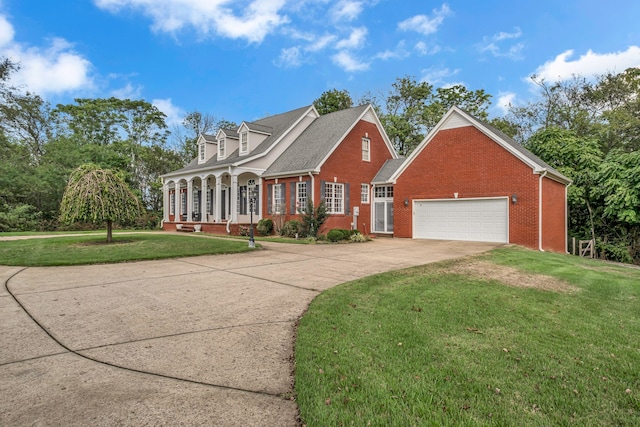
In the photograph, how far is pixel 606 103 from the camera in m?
27.9

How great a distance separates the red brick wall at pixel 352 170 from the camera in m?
19.6

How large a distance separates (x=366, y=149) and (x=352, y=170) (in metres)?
2.21

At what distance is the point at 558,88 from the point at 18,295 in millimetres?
35612

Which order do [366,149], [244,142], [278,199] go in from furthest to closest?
[244,142] < [366,149] < [278,199]

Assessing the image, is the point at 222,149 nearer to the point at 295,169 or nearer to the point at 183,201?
the point at 183,201

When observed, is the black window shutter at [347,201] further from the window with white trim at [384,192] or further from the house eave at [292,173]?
the house eave at [292,173]


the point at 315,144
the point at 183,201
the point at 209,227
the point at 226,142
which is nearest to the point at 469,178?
the point at 315,144

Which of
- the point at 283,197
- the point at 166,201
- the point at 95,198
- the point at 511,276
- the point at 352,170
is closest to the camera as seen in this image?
the point at 511,276

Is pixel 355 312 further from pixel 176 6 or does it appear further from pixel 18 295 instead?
pixel 176 6

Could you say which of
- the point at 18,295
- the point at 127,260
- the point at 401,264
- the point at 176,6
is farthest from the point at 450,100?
A: the point at 18,295

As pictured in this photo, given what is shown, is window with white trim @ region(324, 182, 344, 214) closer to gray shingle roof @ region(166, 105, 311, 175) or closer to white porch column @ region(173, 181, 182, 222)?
gray shingle roof @ region(166, 105, 311, 175)

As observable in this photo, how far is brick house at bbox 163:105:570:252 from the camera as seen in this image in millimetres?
16000

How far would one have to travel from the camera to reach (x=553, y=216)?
666 inches

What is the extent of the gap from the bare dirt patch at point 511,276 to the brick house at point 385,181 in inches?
293
